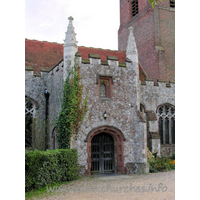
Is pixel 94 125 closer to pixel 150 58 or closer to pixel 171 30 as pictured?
pixel 150 58

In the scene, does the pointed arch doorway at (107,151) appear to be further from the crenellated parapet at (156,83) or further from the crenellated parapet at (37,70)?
the crenellated parapet at (156,83)

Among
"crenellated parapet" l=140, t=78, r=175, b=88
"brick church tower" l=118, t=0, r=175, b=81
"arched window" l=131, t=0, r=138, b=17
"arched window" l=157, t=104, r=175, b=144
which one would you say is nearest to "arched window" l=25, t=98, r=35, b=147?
"crenellated parapet" l=140, t=78, r=175, b=88

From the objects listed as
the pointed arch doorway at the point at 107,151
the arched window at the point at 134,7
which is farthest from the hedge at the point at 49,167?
the arched window at the point at 134,7

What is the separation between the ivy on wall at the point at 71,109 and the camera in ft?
34.7

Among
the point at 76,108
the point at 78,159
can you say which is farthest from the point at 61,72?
the point at 78,159

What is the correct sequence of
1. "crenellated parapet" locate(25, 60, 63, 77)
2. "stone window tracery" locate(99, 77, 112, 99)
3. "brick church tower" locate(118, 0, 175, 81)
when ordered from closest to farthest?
1. "stone window tracery" locate(99, 77, 112, 99)
2. "crenellated parapet" locate(25, 60, 63, 77)
3. "brick church tower" locate(118, 0, 175, 81)

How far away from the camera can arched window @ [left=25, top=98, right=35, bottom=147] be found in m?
12.8

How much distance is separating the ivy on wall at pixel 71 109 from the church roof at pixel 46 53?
4.55m

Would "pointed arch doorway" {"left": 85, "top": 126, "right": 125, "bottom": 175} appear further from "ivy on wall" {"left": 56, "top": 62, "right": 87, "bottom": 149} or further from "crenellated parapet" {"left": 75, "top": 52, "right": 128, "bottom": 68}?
"crenellated parapet" {"left": 75, "top": 52, "right": 128, "bottom": 68}

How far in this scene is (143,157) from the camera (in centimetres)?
1133

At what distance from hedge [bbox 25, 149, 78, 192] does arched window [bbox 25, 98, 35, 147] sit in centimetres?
392

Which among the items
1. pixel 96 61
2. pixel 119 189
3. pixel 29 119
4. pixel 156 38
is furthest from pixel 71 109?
pixel 156 38

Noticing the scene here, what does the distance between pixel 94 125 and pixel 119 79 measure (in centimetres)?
271

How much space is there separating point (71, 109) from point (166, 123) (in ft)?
26.5
